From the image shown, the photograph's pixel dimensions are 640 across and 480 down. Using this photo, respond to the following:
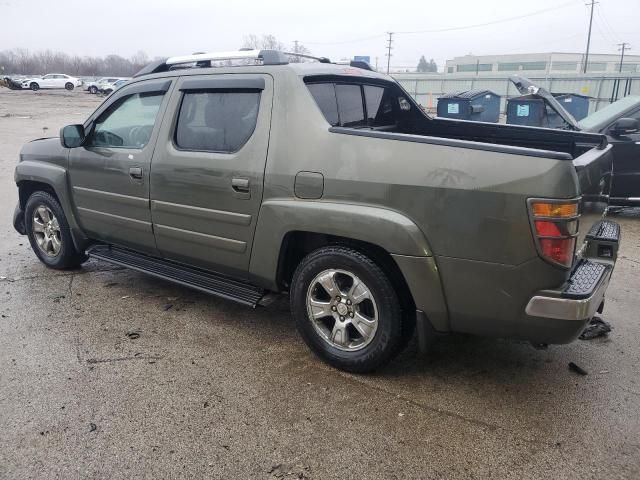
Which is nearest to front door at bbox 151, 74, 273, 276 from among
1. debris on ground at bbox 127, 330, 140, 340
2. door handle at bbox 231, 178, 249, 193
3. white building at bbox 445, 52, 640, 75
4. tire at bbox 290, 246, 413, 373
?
door handle at bbox 231, 178, 249, 193

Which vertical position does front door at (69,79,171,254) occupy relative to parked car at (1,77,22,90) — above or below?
below

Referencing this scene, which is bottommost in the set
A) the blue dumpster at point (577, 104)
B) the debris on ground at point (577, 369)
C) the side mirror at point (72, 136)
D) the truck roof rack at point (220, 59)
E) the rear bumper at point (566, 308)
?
the debris on ground at point (577, 369)

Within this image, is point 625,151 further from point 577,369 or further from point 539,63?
point 539,63

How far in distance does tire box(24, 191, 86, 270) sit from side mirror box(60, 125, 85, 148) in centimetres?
72

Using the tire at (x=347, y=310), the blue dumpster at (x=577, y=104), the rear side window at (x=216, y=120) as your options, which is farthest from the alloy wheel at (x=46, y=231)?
the blue dumpster at (x=577, y=104)

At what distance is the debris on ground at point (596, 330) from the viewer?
387 centimetres

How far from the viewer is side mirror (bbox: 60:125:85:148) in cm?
454

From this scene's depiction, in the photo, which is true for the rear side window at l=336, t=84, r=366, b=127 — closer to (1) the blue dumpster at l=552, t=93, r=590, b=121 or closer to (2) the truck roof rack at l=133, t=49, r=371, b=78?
(2) the truck roof rack at l=133, t=49, r=371, b=78

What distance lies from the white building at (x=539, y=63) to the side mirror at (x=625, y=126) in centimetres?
6312

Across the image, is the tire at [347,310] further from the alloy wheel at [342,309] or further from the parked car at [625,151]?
the parked car at [625,151]

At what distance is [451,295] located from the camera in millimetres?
2887

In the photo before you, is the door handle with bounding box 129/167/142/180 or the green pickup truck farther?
the door handle with bounding box 129/167/142/180

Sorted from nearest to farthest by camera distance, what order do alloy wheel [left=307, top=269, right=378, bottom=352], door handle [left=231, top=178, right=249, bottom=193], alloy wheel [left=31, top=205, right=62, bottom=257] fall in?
alloy wheel [left=307, top=269, right=378, bottom=352] < door handle [left=231, top=178, right=249, bottom=193] < alloy wheel [left=31, top=205, right=62, bottom=257]

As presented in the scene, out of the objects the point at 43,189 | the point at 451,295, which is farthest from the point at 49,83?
the point at 451,295
